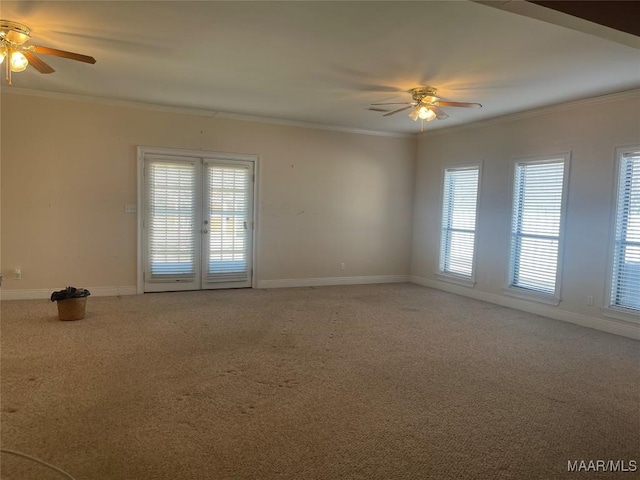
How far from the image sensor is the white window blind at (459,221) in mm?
6773

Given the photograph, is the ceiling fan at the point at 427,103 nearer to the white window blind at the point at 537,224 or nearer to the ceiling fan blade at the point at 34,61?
the white window blind at the point at 537,224

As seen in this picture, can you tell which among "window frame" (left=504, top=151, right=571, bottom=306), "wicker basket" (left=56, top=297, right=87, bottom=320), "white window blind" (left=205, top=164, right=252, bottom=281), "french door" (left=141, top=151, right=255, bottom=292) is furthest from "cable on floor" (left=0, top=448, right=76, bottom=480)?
"window frame" (left=504, top=151, right=571, bottom=306)

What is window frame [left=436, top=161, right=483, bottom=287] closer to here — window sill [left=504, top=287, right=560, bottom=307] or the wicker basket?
window sill [left=504, top=287, right=560, bottom=307]

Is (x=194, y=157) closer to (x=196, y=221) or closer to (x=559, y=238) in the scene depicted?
(x=196, y=221)

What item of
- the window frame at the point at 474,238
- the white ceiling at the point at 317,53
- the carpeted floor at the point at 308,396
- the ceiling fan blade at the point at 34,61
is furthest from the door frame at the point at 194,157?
the window frame at the point at 474,238

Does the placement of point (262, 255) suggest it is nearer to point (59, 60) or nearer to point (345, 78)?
point (345, 78)

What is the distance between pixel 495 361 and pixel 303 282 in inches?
154

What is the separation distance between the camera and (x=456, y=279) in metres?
7.02

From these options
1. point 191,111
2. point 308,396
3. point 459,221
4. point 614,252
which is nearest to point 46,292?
point 191,111

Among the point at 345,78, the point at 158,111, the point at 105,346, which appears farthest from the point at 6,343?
the point at 345,78

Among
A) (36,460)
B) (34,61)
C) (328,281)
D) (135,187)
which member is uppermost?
(34,61)

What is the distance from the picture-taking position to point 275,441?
2.43m

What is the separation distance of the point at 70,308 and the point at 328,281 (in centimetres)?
405

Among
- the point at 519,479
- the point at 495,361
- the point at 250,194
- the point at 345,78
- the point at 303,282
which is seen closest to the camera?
the point at 519,479
